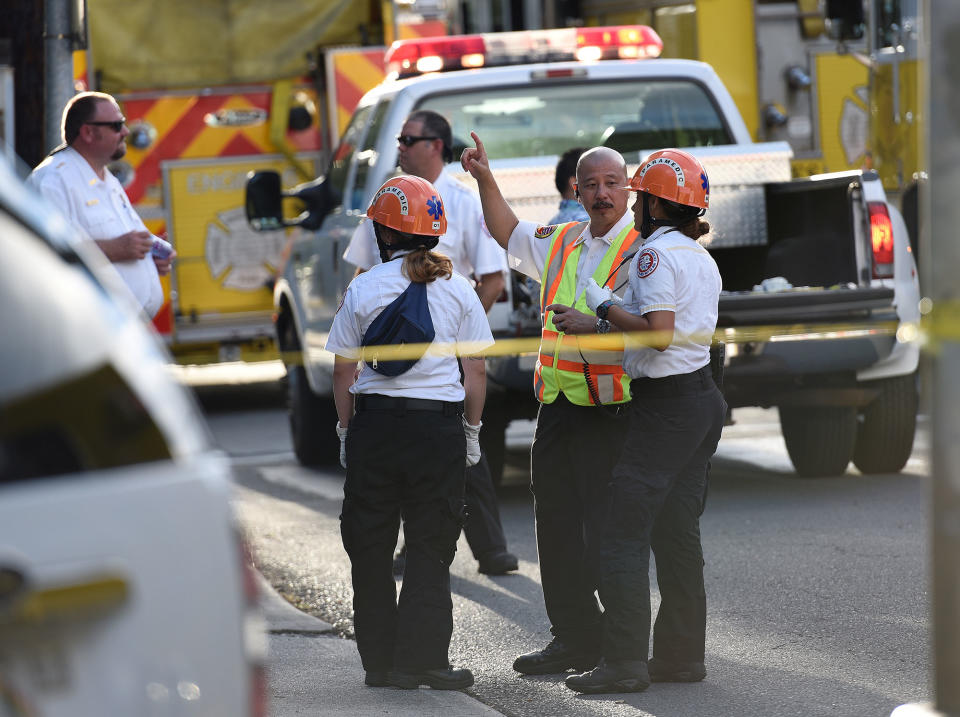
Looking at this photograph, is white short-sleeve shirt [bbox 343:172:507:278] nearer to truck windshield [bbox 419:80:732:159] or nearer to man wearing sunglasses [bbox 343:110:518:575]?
man wearing sunglasses [bbox 343:110:518:575]

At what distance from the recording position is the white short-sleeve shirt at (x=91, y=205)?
6414mm

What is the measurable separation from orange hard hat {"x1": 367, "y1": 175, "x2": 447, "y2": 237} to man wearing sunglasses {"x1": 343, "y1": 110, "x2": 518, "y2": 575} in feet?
5.15

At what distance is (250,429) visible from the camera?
12500 millimetres

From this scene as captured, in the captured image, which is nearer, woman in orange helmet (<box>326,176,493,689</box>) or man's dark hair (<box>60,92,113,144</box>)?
woman in orange helmet (<box>326,176,493,689</box>)

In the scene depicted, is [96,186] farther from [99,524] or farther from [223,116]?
[223,116]

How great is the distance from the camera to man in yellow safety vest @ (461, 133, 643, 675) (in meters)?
5.46

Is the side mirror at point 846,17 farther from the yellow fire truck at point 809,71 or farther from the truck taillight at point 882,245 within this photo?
the truck taillight at point 882,245

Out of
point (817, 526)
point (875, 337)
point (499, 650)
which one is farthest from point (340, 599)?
point (875, 337)

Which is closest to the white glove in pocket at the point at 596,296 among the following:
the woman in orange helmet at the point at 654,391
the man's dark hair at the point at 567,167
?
the woman in orange helmet at the point at 654,391

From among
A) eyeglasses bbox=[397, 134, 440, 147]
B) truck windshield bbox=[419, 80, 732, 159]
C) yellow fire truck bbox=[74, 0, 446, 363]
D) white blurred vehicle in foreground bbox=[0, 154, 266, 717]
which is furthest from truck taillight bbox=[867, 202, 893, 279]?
white blurred vehicle in foreground bbox=[0, 154, 266, 717]

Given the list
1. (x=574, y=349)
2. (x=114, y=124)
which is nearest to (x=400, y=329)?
(x=574, y=349)

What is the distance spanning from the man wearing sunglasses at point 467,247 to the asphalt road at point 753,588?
0.14 m

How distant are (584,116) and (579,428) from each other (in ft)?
12.7

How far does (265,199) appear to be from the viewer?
9062 mm
